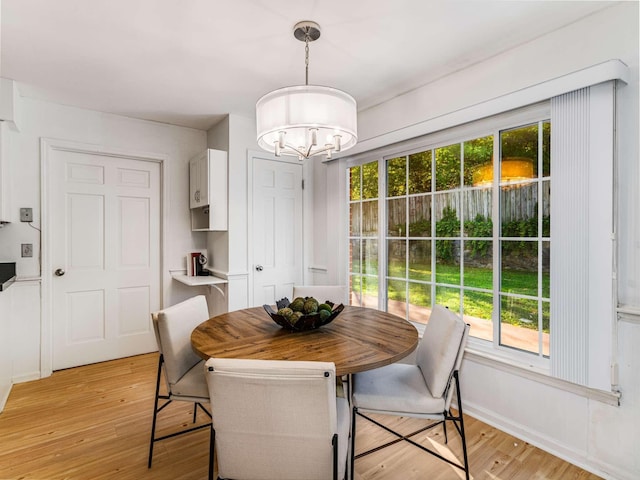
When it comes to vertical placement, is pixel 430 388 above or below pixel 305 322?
below

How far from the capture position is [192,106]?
311 cm

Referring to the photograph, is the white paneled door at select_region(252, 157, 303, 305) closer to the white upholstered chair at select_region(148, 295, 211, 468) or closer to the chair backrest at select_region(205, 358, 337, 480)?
the white upholstered chair at select_region(148, 295, 211, 468)

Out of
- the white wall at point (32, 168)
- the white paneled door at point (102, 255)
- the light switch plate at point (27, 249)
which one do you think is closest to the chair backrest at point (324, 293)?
the white paneled door at point (102, 255)

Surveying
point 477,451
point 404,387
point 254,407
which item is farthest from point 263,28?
point 477,451

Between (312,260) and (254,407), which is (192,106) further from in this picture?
(254,407)

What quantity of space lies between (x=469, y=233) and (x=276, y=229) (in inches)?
77.2

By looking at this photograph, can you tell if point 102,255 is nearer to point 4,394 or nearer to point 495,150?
point 4,394

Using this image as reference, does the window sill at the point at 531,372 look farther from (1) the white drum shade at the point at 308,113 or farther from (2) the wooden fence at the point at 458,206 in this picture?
(1) the white drum shade at the point at 308,113

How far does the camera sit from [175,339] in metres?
1.85

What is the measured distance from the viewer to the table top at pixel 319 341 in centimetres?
148

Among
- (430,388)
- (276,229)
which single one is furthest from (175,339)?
(276,229)

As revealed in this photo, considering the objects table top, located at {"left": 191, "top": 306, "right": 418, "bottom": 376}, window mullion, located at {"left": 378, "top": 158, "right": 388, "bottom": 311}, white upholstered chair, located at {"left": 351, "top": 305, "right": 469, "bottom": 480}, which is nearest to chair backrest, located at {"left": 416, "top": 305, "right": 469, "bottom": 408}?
white upholstered chair, located at {"left": 351, "top": 305, "right": 469, "bottom": 480}

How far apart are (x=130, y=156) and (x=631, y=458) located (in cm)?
438

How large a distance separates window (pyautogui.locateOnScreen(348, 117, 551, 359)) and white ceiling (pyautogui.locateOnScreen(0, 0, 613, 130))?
1.93 feet
